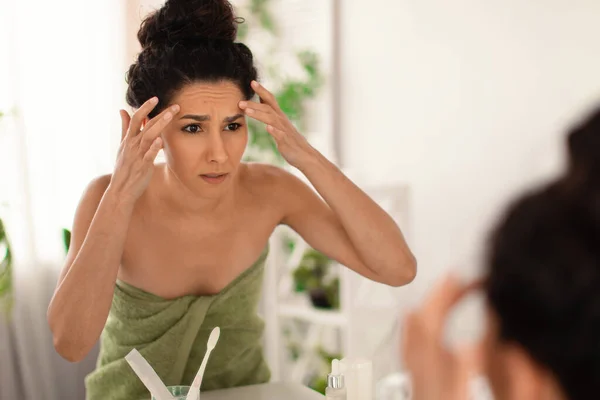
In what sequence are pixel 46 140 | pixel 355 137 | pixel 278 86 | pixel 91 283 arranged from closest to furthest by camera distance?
pixel 91 283 → pixel 46 140 → pixel 355 137 → pixel 278 86

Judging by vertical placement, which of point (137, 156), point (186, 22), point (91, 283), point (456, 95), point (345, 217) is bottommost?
point (91, 283)

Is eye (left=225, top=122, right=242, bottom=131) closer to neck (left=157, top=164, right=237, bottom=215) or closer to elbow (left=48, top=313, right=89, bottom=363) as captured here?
neck (left=157, top=164, right=237, bottom=215)

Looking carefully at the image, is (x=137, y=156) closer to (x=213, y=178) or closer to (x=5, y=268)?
(x=213, y=178)

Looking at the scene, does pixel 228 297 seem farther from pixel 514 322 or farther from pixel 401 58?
pixel 401 58

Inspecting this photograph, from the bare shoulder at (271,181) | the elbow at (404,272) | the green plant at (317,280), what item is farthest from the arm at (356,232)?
the green plant at (317,280)

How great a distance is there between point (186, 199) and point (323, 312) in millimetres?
1076

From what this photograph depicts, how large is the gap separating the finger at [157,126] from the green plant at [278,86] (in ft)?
4.90

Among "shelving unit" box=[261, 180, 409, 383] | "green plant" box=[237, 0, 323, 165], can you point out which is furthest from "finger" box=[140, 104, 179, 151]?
"green plant" box=[237, 0, 323, 165]

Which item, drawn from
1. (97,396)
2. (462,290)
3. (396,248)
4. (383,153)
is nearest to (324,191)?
(396,248)

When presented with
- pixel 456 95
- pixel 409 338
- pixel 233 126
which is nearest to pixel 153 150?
pixel 233 126

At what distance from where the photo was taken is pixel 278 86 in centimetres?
294

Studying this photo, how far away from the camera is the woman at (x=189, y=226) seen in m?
1.31

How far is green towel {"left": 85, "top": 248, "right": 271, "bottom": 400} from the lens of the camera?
54.5 inches

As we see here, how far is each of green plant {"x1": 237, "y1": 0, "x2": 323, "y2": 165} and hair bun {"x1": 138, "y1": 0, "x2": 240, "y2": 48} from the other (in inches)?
55.7
